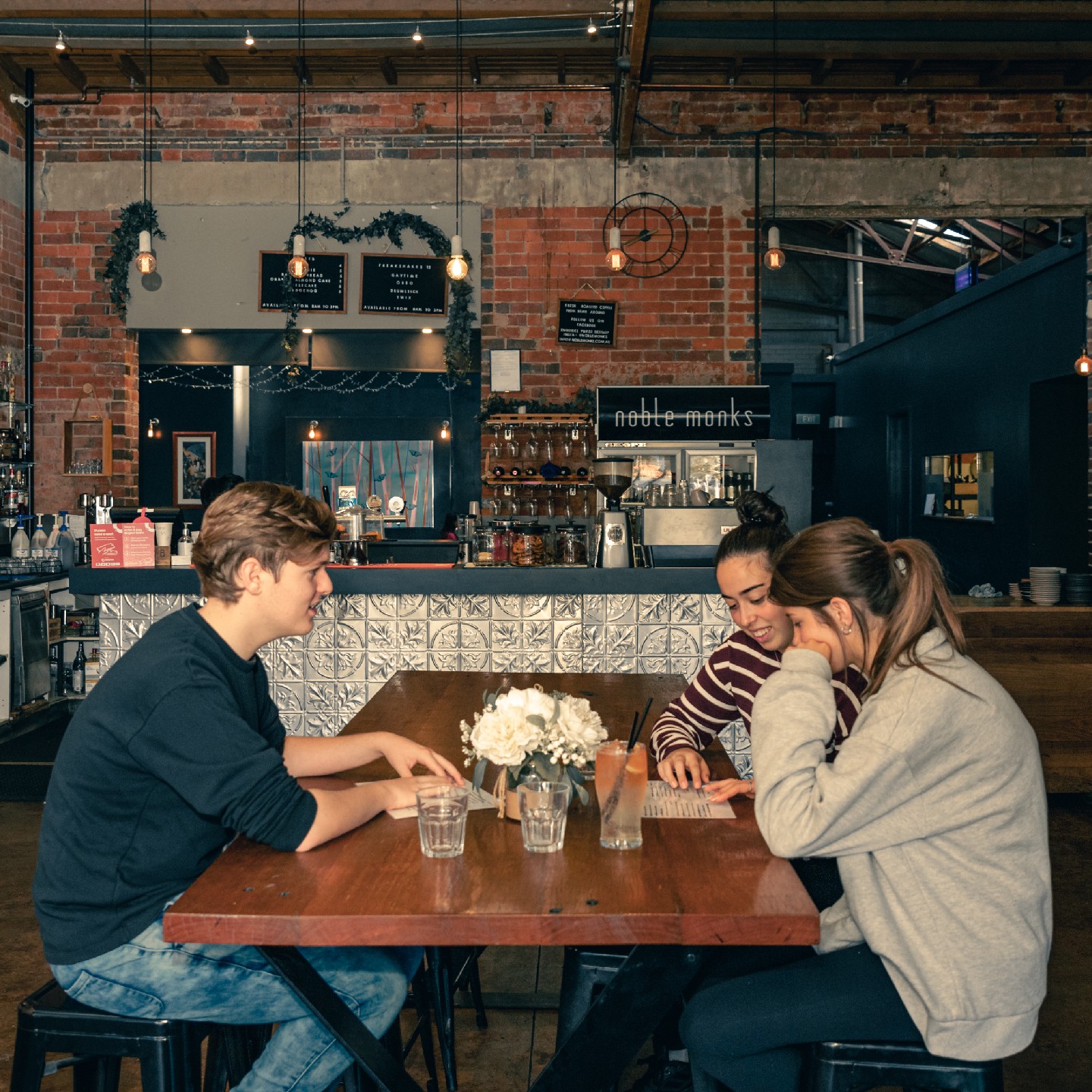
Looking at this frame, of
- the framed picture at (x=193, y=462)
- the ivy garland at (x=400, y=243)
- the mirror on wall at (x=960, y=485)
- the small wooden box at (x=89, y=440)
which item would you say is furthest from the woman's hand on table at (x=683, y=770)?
the mirror on wall at (x=960, y=485)

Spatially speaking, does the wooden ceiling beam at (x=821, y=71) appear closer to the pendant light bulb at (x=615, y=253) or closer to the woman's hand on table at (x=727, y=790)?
the pendant light bulb at (x=615, y=253)

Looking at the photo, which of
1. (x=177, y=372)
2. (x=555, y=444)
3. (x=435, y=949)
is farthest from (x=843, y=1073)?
(x=177, y=372)

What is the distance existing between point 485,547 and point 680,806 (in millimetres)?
3105

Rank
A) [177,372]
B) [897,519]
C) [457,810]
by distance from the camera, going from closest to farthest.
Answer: [457,810] < [177,372] < [897,519]

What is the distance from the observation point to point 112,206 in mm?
7629

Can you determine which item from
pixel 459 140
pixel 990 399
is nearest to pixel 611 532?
pixel 459 140

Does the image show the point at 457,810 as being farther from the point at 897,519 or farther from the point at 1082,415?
the point at 897,519

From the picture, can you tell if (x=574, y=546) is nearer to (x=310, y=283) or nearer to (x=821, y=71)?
(x=310, y=283)

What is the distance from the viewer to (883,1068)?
1.57 m

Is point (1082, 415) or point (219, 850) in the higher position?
point (1082, 415)

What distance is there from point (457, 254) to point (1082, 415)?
235 inches

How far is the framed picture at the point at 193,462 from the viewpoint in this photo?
9.27 meters

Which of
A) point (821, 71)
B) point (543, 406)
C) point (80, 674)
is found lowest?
point (80, 674)

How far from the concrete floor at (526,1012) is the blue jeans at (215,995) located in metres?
1.01
